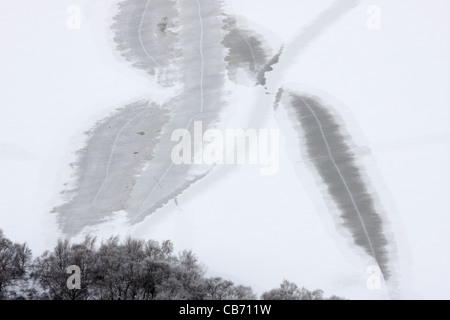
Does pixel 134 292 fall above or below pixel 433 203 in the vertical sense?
below

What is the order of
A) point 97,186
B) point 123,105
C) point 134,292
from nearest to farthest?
point 134,292 < point 97,186 < point 123,105

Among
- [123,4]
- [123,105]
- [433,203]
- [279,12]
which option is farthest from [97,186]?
[433,203]

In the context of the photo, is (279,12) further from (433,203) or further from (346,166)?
(433,203)
